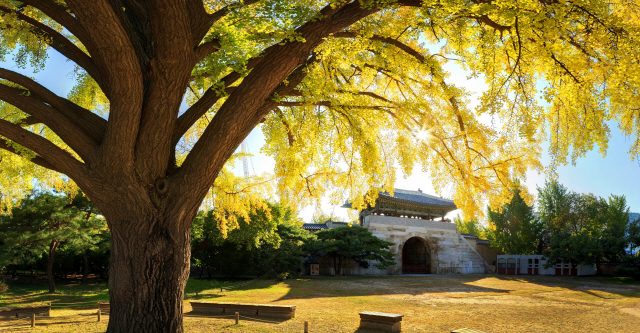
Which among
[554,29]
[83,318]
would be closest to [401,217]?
[83,318]

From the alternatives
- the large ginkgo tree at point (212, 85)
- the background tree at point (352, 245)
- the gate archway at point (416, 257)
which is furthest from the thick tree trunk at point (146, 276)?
the gate archway at point (416, 257)

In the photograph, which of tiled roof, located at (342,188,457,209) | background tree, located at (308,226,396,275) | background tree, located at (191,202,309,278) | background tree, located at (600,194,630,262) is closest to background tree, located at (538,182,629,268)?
background tree, located at (600,194,630,262)

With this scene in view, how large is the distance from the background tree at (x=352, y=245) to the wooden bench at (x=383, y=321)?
15077mm

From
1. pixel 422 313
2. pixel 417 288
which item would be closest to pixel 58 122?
pixel 422 313

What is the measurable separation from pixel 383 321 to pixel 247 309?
315 cm

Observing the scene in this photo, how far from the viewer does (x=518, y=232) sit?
1246 inches

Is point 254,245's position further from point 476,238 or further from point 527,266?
point 527,266

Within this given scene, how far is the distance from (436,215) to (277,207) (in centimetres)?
1729

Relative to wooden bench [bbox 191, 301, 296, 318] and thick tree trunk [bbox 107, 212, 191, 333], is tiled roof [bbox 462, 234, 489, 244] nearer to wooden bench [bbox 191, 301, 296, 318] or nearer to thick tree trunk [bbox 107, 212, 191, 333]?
wooden bench [bbox 191, 301, 296, 318]

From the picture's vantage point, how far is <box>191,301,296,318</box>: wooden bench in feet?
26.9

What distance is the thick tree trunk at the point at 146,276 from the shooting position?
14.4 ft

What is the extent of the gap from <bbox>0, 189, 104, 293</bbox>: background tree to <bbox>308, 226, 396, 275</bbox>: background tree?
1194 cm

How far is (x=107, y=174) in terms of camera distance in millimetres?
4441

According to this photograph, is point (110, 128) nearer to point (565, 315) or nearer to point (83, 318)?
point (83, 318)
